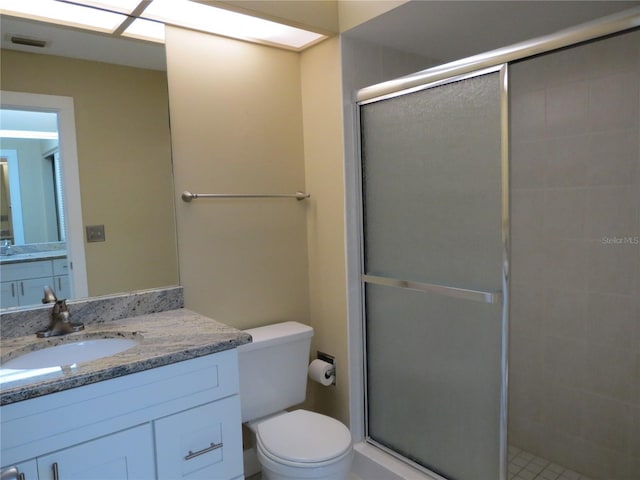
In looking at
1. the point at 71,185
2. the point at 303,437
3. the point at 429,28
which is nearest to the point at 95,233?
the point at 71,185

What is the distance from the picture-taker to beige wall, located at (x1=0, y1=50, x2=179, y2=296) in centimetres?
173

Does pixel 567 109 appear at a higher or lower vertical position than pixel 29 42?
lower

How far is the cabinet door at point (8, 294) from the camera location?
161 centimetres

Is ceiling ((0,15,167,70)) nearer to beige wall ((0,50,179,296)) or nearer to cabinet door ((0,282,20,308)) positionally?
beige wall ((0,50,179,296))

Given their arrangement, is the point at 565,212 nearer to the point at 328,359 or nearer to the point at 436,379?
the point at 436,379

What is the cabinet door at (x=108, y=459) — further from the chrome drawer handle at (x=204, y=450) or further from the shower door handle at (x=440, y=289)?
the shower door handle at (x=440, y=289)

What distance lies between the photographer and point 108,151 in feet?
5.93

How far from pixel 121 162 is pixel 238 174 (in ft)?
1.71

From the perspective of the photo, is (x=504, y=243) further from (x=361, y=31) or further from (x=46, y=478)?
(x=46, y=478)

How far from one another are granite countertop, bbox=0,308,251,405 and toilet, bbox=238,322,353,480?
1.25 feet

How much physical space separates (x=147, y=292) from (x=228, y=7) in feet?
3.87

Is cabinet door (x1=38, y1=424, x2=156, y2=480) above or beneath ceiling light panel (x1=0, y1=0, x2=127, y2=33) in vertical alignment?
beneath

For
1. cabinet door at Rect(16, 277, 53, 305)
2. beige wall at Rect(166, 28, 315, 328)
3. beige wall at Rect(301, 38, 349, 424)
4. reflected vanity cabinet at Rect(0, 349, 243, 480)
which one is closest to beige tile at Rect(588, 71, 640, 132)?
beige wall at Rect(301, 38, 349, 424)

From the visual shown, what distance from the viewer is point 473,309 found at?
1738 mm
